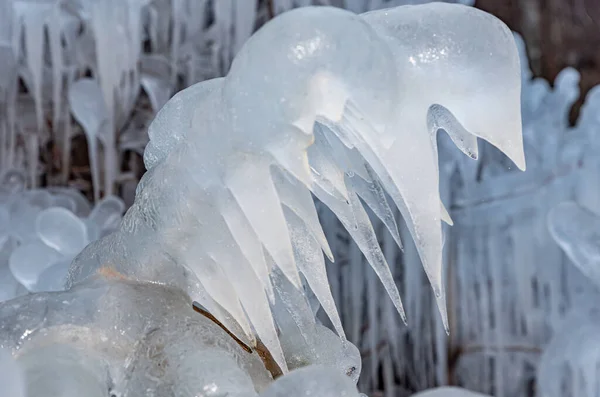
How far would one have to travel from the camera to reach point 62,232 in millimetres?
2199

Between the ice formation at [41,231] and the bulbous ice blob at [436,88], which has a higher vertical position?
the bulbous ice blob at [436,88]

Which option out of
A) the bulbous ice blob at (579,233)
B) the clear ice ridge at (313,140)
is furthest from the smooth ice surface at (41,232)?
the bulbous ice blob at (579,233)

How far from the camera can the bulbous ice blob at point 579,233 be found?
7.71 ft

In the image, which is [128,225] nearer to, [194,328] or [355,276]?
[194,328]

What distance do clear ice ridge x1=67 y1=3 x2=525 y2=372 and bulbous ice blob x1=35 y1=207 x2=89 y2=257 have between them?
5.09ft

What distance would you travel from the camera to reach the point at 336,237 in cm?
302

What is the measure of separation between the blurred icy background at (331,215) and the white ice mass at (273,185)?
1.97m

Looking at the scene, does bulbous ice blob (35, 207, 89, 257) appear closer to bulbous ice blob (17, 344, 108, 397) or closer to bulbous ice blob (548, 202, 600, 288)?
bulbous ice blob (548, 202, 600, 288)

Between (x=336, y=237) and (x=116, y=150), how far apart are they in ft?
3.04

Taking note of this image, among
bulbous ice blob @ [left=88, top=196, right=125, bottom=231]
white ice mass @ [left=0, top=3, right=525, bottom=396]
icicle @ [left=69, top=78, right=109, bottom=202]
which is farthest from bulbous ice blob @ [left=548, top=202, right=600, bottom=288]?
white ice mass @ [left=0, top=3, right=525, bottom=396]

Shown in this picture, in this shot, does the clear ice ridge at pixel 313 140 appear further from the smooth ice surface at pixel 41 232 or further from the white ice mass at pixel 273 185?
the smooth ice surface at pixel 41 232

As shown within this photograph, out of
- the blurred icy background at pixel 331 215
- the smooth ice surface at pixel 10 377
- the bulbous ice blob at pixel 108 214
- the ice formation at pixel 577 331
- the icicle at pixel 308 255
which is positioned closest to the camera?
the smooth ice surface at pixel 10 377

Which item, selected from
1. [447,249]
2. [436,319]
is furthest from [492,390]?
Answer: [447,249]

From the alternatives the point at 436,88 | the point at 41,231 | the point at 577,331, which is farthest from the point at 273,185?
the point at 577,331
